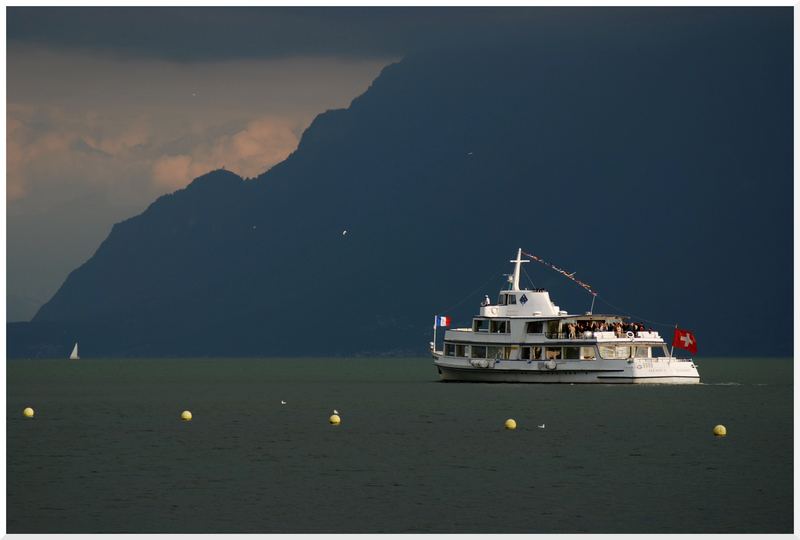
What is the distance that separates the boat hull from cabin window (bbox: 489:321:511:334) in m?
2.23

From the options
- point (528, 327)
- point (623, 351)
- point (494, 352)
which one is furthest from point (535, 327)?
point (623, 351)

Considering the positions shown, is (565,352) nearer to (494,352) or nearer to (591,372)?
(591,372)

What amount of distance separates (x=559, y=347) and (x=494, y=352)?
17.4 ft

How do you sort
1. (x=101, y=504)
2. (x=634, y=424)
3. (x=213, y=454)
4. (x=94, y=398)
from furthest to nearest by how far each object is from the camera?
(x=94, y=398) → (x=634, y=424) → (x=213, y=454) → (x=101, y=504)

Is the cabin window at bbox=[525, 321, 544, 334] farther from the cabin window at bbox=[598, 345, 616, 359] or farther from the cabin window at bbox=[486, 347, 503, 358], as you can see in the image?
the cabin window at bbox=[598, 345, 616, 359]

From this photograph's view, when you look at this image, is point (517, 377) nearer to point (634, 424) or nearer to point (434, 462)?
point (634, 424)

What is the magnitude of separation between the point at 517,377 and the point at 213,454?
4720 cm

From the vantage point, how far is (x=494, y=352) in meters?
108

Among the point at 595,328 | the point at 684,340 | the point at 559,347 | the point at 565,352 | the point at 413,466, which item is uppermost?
the point at 595,328

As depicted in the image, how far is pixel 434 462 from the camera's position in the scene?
→ 5925 cm

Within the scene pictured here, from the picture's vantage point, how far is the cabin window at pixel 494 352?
353 feet

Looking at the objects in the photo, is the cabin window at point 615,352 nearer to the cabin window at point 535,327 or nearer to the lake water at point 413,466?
the cabin window at point 535,327

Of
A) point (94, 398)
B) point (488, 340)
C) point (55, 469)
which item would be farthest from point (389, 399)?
point (55, 469)

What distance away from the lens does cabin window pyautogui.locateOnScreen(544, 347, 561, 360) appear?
106m
